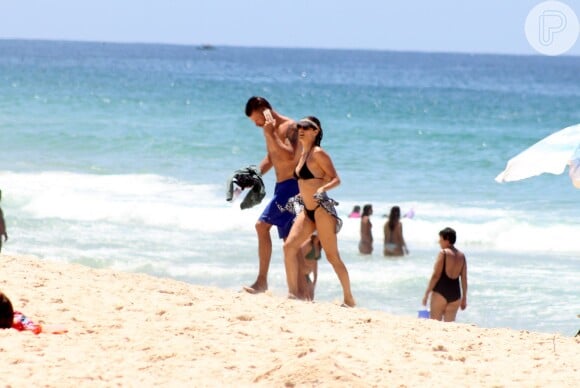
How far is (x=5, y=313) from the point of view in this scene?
6242 mm

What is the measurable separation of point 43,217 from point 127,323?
10.9 metres

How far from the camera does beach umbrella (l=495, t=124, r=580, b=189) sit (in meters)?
5.89

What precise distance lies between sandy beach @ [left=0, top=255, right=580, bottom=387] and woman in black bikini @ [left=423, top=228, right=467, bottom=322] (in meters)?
1.71

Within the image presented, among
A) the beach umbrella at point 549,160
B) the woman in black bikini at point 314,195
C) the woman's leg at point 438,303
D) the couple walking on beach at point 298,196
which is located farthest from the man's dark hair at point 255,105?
the beach umbrella at point 549,160

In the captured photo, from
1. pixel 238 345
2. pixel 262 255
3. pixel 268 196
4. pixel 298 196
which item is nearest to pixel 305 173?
pixel 298 196

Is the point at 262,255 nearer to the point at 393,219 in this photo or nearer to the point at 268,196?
the point at 393,219

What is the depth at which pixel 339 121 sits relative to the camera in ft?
124

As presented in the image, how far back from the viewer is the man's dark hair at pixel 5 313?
6.21m

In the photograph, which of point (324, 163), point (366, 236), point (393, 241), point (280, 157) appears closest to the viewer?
point (324, 163)

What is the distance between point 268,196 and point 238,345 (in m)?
13.7

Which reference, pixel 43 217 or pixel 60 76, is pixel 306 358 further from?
pixel 60 76

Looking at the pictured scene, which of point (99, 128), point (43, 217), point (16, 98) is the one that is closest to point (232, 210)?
point (43, 217)

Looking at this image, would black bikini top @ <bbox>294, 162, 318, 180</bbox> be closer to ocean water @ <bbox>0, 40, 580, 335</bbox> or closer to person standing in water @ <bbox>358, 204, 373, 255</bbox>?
ocean water @ <bbox>0, 40, 580, 335</bbox>

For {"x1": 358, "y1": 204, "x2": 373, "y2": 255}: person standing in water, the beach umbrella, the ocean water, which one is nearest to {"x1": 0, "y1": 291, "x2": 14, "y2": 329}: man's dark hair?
the beach umbrella
